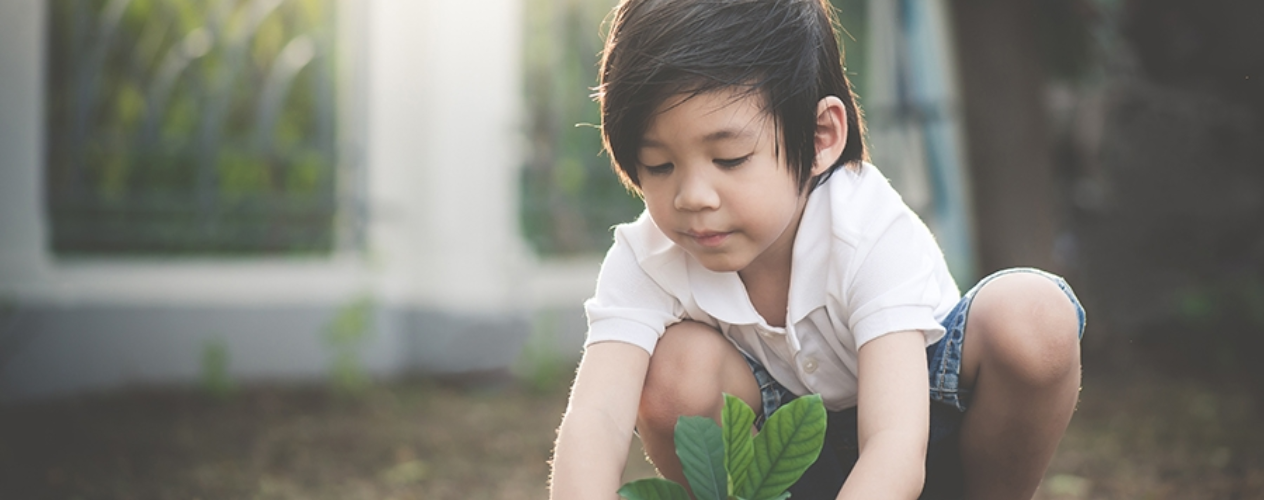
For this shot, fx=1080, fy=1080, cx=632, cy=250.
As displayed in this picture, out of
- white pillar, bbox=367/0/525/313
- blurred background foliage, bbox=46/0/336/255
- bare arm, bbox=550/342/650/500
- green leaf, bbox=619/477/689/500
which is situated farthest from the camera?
white pillar, bbox=367/0/525/313

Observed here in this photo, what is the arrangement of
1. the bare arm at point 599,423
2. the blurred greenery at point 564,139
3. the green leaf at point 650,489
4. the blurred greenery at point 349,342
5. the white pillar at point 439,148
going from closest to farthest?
the green leaf at point 650,489 → the bare arm at point 599,423 → the blurred greenery at point 349,342 → the white pillar at point 439,148 → the blurred greenery at point 564,139

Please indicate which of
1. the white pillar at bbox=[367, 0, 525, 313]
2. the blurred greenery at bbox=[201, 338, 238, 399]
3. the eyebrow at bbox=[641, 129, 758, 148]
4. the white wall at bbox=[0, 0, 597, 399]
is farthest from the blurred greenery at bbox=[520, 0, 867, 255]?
the eyebrow at bbox=[641, 129, 758, 148]

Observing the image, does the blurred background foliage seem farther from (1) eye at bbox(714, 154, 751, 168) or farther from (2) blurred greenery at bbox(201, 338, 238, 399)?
(1) eye at bbox(714, 154, 751, 168)

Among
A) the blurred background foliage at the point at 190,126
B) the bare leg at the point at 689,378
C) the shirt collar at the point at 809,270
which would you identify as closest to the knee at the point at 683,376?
the bare leg at the point at 689,378

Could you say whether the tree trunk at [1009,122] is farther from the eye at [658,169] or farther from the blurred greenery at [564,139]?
the eye at [658,169]

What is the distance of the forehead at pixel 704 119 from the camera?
4.38 ft

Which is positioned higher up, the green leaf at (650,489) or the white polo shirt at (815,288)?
the white polo shirt at (815,288)

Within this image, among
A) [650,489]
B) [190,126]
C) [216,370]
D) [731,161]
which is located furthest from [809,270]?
[190,126]

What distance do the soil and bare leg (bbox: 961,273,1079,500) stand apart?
1056 millimetres

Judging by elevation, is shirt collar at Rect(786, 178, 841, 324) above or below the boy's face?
below

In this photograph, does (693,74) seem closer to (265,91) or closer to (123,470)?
(123,470)

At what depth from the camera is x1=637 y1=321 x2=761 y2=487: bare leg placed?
1.56 m

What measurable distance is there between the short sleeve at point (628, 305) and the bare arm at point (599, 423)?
18 millimetres

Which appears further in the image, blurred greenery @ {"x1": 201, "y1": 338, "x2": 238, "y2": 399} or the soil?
blurred greenery @ {"x1": 201, "y1": 338, "x2": 238, "y2": 399}
